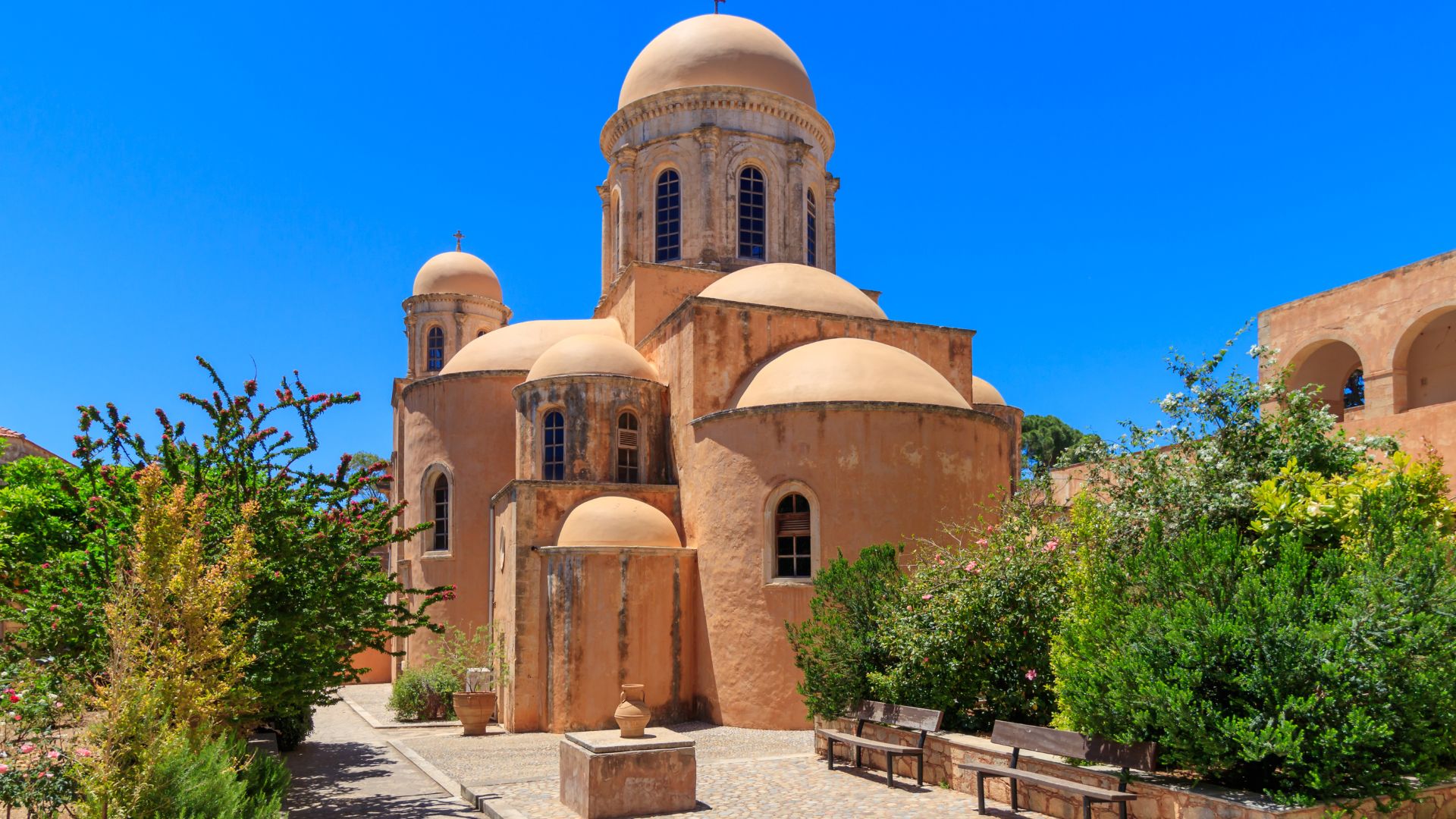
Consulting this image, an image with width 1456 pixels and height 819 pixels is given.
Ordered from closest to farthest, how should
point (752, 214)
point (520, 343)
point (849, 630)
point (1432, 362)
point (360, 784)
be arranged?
1. point (360, 784)
2. point (849, 630)
3. point (1432, 362)
4. point (520, 343)
5. point (752, 214)

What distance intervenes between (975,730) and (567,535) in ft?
23.2

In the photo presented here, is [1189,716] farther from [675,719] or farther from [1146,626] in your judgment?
[675,719]

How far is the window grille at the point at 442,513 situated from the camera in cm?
2009

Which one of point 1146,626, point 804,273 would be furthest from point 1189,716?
point 804,273

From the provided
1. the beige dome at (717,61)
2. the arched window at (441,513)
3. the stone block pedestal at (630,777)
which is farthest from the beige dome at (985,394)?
the stone block pedestal at (630,777)

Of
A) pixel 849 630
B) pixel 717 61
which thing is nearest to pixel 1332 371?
pixel 849 630

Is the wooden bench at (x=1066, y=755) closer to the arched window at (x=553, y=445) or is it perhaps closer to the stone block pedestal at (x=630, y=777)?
the stone block pedestal at (x=630, y=777)

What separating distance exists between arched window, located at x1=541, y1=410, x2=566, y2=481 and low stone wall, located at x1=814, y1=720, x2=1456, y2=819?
7.70 metres

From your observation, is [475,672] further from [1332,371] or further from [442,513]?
[1332,371]

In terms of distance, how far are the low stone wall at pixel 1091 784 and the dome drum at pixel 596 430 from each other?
7.18 m

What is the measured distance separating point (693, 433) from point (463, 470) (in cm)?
565

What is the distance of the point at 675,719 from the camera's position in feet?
51.5

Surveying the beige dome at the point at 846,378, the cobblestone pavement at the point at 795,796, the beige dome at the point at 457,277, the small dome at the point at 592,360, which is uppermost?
the beige dome at the point at 457,277

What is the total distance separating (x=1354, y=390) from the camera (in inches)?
765
